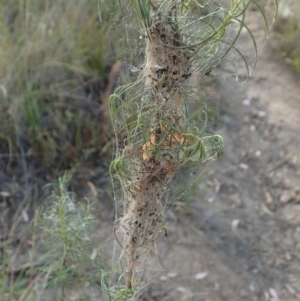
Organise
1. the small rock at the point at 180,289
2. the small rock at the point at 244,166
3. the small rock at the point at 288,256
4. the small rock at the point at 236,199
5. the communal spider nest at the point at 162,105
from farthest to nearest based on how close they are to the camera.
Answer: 1. the small rock at the point at 244,166
2. the small rock at the point at 236,199
3. the small rock at the point at 288,256
4. the small rock at the point at 180,289
5. the communal spider nest at the point at 162,105

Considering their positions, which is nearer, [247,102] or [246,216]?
[246,216]

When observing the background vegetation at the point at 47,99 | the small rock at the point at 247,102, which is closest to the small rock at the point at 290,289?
the background vegetation at the point at 47,99

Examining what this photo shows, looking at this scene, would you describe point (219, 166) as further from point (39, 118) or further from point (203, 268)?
point (39, 118)

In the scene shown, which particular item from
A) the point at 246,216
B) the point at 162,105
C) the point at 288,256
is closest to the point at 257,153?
the point at 246,216

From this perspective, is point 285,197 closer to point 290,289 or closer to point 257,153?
point 257,153

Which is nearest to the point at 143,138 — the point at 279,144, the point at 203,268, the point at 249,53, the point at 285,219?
the point at 203,268

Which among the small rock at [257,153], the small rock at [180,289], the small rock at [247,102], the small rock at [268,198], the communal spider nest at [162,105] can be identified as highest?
the communal spider nest at [162,105]

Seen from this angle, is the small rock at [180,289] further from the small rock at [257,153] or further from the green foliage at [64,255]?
the small rock at [257,153]
